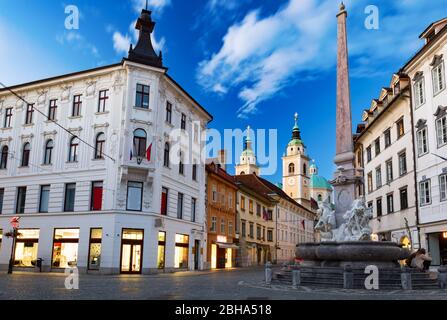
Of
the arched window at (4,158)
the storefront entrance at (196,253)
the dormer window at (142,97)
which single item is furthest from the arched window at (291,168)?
the arched window at (4,158)

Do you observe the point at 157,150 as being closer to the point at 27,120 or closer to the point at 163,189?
the point at 163,189

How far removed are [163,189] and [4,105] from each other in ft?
47.4

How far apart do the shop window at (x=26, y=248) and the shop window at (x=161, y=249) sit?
8075 millimetres

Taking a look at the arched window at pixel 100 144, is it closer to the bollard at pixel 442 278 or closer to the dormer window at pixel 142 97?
the dormer window at pixel 142 97

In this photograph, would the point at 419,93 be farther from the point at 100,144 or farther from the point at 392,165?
the point at 100,144

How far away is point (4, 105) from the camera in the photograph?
3347 centimetres

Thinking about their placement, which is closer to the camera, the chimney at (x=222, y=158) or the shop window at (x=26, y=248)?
the shop window at (x=26, y=248)

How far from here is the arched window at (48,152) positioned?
30448mm

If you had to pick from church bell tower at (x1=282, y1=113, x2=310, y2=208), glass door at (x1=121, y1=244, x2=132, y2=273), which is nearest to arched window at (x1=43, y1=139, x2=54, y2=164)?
glass door at (x1=121, y1=244, x2=132, y2=273)

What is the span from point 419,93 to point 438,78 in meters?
2.70

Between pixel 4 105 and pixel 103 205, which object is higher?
pixel 4 105

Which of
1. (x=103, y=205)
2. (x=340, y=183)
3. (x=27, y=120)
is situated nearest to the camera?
(x=340, y=183)

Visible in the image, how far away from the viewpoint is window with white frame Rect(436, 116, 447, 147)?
25.5 meters
